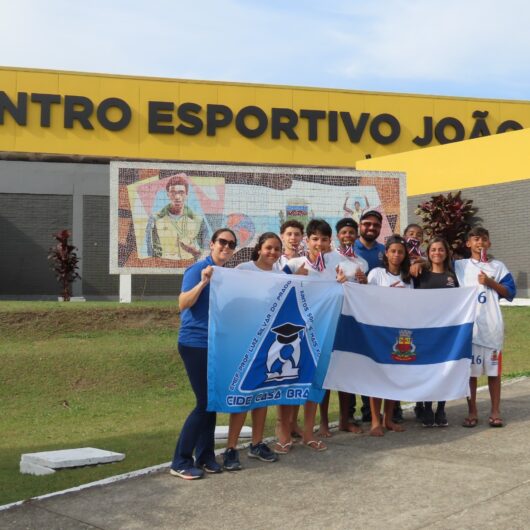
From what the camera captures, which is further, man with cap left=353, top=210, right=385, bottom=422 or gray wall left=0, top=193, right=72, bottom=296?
gray wall left=0, top=193, right=72, bottom=296

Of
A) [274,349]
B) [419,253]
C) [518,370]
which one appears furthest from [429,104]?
[274,349]

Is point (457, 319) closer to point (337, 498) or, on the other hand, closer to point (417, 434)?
point (417, 434)

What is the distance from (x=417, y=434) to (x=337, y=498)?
6.46 feet

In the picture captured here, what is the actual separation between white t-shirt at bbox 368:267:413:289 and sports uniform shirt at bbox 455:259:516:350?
2.25 ft

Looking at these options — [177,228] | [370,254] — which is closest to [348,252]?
[370,254]

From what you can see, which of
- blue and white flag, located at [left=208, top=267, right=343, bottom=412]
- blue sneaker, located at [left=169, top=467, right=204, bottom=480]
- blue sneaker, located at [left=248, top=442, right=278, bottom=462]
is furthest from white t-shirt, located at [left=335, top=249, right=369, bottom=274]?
blue sneaker, located at [left=169, top=467, right=204, bottom=480]

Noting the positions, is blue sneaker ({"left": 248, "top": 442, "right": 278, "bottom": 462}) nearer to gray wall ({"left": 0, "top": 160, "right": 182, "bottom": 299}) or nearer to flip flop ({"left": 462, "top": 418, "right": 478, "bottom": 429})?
flip flop ({"left": 462, "top": 418, "right": 478, "bottom": 429})

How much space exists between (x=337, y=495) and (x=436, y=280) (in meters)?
2.79

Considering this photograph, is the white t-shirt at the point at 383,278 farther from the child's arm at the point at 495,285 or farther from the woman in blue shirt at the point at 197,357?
the woman in blue shirt at the point at 197,357

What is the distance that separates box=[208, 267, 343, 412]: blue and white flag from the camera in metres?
5.98

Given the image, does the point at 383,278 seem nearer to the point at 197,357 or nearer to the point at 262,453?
the point at 262,453

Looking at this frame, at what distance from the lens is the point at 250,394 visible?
617cm

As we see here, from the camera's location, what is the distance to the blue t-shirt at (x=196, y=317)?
5.90 m

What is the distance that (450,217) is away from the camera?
23578mm
